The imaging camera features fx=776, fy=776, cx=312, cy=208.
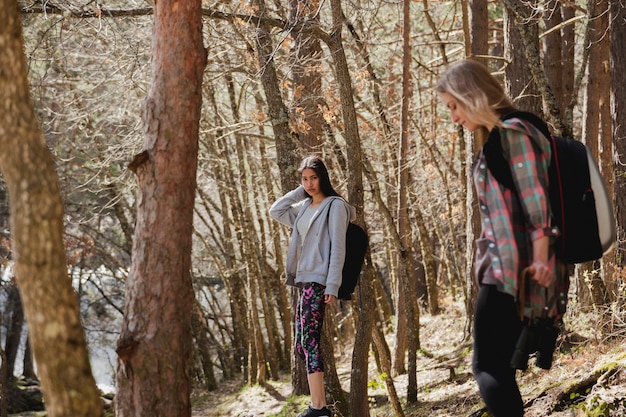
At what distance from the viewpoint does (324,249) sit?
213 inches

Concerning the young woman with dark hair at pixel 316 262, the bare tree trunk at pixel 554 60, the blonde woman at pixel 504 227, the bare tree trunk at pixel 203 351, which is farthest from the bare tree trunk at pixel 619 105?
the bare tree trunk at pixel 203 351

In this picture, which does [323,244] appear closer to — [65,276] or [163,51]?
[163,51]

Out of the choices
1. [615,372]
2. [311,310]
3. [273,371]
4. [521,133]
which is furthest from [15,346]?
[521,133]

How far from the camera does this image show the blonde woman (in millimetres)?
3268

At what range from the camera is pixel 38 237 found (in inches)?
122

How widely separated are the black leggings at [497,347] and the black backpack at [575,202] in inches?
13.3

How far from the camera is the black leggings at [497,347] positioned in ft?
11.1

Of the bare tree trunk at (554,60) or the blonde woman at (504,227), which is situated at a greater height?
the bare tree trunk at (554,60)

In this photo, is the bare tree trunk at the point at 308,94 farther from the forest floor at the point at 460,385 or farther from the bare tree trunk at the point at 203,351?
the bare tree trunk at the point at 203,351

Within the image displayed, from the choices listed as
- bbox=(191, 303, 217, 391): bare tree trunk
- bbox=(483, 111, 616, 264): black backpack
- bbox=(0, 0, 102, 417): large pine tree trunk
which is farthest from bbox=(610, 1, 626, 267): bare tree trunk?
bbox=(191, 303, 217, 391): bare tree trunk

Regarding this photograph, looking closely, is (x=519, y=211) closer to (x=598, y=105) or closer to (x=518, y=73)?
(x=518, y=73)

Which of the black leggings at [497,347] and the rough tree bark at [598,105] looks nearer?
the black leggings at [497,347]

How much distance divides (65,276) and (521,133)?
2.01m

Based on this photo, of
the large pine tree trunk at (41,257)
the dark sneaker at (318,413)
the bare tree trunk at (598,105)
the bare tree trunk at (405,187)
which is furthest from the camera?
the bare tree trunk at (598,105)
